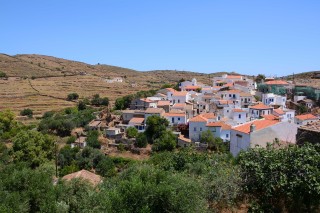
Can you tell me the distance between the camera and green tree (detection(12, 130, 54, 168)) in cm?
3241

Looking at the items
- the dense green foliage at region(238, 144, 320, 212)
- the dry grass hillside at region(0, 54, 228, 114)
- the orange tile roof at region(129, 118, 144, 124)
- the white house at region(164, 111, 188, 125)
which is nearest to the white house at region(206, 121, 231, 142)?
the white house at region(164, 111, 188, 125)

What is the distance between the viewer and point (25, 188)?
13.9m

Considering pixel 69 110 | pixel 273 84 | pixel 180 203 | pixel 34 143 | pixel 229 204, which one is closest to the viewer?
pixel 180 203

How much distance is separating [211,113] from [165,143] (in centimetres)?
1081

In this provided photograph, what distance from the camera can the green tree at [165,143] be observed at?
40.1 m

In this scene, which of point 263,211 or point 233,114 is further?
point 233,114

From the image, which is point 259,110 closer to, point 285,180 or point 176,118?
point 176,118

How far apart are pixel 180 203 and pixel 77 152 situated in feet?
107

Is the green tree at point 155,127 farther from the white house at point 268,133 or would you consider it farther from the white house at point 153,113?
the white house at point 268,133

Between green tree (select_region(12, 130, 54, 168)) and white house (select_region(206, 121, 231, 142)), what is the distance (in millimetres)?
20167

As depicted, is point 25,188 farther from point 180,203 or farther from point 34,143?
point 34,143

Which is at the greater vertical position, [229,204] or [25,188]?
[229,204]

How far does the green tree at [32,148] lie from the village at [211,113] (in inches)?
322

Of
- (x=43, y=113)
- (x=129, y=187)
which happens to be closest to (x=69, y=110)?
(x=43, y=113)
